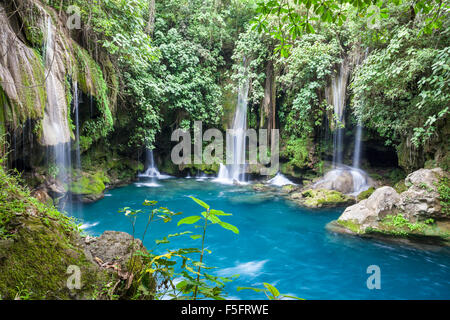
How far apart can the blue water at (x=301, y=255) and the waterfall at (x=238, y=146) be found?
A: 15.6 feet

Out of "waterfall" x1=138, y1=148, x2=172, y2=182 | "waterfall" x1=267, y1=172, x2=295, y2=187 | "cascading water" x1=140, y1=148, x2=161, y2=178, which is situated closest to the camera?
"waterfall" x1=267, y1=172, x2=295, y2=187

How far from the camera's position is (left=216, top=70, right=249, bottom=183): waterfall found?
529 inches

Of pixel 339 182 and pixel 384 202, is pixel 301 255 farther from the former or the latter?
pixel 339 182

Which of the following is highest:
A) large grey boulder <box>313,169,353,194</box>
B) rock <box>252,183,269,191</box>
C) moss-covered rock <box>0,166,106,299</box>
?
moss-covered rock <box>0,166,106,299</box>

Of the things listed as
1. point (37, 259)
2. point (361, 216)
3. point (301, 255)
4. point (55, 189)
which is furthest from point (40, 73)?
point (361, 216)

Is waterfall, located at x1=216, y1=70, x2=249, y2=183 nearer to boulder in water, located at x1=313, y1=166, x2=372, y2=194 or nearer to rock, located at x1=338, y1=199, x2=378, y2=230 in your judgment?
boulder in water, located at x1=313, y1=166, x2=372, y2=194

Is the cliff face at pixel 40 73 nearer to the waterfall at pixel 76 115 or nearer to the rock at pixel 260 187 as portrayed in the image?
the waterfall at pixel 76 115

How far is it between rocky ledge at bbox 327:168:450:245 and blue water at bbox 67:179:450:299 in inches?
13.1

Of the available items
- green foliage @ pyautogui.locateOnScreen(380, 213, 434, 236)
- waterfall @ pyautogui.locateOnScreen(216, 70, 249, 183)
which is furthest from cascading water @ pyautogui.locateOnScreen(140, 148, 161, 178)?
green foliage @ pyautogui.locateOnScreen(380, 213, 434, 236)

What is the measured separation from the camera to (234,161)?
1377 centimetres

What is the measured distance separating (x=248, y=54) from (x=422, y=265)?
1157cm

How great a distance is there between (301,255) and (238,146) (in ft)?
29.5

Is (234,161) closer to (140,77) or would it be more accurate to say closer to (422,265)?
(140,77)

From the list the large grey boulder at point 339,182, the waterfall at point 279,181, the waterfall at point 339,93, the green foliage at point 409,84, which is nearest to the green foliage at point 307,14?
the green foliage at point 409,84
